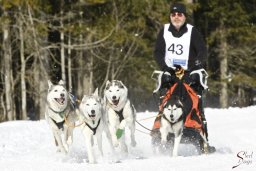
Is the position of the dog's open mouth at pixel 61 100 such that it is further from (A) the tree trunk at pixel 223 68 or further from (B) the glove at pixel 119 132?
(A) the tree trunk at pixel 223 68

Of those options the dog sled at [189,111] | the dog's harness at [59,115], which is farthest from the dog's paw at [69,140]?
the dog sled at [189,111]

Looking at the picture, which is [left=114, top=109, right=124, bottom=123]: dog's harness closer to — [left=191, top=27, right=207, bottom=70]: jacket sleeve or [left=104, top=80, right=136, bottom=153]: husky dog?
[left=104, top=80, right=136, bottom=153]: husky dog

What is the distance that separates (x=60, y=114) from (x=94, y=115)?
2.68ft

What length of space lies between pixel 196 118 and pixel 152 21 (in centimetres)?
1454

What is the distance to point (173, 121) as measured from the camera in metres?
6.92

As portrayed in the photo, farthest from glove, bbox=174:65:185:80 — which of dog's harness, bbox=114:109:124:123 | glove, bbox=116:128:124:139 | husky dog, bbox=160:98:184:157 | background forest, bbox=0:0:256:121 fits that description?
background forest, bbox=0:0:256:121

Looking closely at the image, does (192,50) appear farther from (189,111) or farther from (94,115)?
(94,115)

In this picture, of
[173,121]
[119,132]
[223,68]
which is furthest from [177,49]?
[223,68]

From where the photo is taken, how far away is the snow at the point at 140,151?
5961 millimetres

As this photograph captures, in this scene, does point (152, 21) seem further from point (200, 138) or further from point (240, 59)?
point (200, 138)

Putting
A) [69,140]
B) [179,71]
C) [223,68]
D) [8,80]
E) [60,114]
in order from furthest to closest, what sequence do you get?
[223,68] < [8,80] < [69,140] < [60,114] < [179,71]

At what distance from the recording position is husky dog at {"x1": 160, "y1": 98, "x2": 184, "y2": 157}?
6.88 m

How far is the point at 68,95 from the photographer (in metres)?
7.50

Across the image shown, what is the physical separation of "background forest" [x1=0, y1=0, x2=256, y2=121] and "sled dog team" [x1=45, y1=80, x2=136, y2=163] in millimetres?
9836
